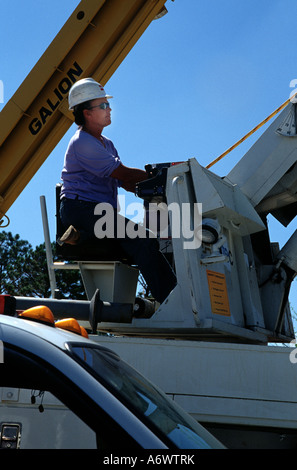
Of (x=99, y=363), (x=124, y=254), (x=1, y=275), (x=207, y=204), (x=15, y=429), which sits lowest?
(x=1, y=275)

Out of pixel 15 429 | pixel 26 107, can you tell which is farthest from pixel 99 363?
pixel 26 107

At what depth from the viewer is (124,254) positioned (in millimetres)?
5613

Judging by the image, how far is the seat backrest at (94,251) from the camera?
5539 mm

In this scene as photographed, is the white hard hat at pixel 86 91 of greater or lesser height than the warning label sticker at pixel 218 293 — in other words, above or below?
above

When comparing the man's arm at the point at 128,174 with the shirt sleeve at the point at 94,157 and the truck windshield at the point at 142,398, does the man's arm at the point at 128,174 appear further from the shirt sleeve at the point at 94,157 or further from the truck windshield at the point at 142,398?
the truck windshield at the point at 142,398

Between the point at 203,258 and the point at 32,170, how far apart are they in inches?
109

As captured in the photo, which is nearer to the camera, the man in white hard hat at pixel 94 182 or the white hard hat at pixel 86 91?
the man in white hard hat at pixel 94 182

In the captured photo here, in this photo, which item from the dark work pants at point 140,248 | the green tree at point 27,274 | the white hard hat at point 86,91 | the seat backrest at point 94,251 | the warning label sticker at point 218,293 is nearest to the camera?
the warning label sticker at point 218,293

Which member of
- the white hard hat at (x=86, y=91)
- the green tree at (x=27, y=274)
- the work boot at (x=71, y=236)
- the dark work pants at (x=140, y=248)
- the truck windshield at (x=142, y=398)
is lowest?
the green tree at (x=27, y=274)

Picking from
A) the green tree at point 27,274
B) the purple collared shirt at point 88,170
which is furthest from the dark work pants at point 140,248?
the green tree at point 27,274

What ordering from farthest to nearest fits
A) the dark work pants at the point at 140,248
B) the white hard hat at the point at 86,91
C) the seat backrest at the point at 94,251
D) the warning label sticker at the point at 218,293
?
the white hard hat at the point at 86,91
the seat backrest at the point at 94,251
the dark work pants at the point at 140,248
the warning label sticker at the point at 218,293

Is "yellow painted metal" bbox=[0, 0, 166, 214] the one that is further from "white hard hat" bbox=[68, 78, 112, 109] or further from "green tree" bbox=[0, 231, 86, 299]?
"green tree" bbox=[0, 231, 86, 299]
